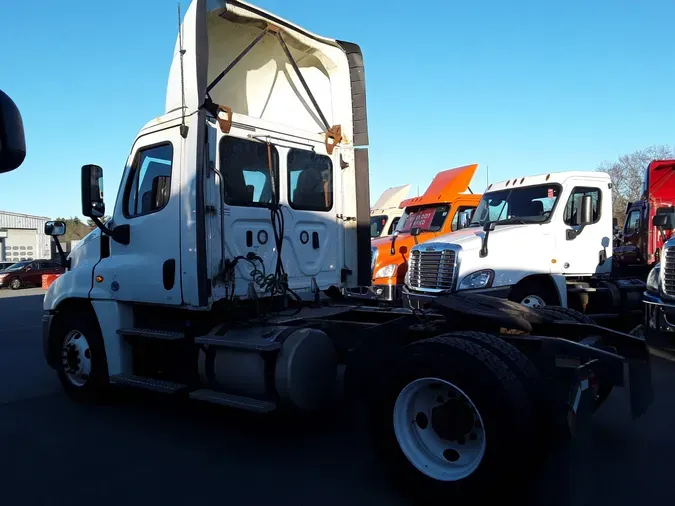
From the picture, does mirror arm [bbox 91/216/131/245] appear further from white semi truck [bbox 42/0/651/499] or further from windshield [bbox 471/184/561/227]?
windshield [bbox 471/184/561/227]

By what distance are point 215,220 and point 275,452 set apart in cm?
209

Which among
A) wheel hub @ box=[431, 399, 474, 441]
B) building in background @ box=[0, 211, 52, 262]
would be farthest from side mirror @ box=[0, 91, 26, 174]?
building in background @ box=[0, 211, 52, 262]

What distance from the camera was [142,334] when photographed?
522cm

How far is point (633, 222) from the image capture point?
13.2 m

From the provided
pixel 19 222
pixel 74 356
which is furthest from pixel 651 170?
pixel 19 222

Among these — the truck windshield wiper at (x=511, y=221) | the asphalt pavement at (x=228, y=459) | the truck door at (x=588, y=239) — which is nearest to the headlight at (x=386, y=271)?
the truck windshield wiper at (x=511, y=221)

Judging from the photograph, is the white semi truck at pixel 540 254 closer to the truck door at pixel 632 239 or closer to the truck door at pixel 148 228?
the truck door at pixel 632 239

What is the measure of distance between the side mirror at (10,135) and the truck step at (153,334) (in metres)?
2.97

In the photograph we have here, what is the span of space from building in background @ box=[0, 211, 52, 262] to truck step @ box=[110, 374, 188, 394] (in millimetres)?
47577

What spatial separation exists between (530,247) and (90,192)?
21.0 feet

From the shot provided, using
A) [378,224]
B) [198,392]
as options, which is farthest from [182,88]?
[378,224]

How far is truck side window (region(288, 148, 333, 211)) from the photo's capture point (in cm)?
583

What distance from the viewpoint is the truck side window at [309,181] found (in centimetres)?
583

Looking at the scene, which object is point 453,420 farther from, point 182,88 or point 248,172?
point 182,88
